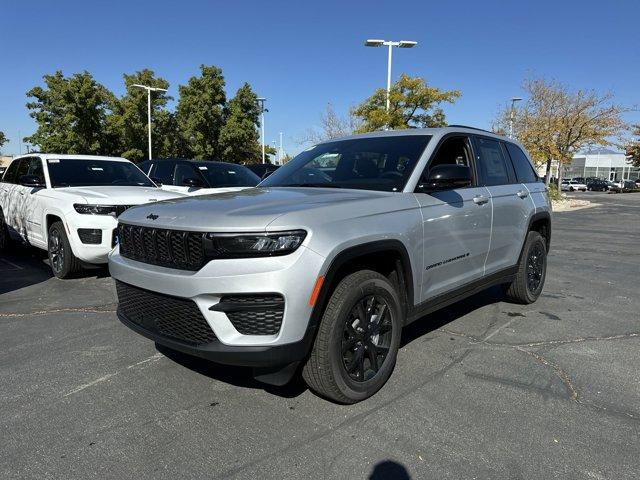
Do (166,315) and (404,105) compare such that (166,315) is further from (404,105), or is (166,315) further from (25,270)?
(404,105)

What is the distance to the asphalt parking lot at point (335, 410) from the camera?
8.30 ft

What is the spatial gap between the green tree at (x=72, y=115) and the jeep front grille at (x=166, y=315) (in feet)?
110

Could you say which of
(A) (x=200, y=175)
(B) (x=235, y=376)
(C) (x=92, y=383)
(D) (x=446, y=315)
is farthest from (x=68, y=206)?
(D) (x=446, y=315)

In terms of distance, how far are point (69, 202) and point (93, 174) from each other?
1438 mm

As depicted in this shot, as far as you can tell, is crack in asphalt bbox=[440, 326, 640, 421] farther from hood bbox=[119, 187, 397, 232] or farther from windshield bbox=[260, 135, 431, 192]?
hood bbox=[119, 187, 397, 232]

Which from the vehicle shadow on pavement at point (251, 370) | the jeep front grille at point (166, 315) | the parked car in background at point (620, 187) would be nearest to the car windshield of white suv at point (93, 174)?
the vehicle shadow on pavement at point (251, 370)

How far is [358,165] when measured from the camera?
13.3ft

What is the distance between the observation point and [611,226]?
15773 millimetres

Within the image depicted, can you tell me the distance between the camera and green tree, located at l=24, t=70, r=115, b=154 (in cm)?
3234

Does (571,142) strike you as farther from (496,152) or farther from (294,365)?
(294,365)

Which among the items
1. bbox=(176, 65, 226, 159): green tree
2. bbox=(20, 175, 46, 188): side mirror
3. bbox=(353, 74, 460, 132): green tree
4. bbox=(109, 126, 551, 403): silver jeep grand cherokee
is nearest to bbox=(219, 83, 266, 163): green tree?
bbox=(176, 65, 226, 159): green tree

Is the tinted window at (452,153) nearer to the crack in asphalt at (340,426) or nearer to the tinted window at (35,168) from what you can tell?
the crack in asphalt at (340,426)

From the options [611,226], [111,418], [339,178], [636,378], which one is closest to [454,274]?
[339,178]

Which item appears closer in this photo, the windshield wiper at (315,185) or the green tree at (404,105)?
the windshield wiper at (315,185)
